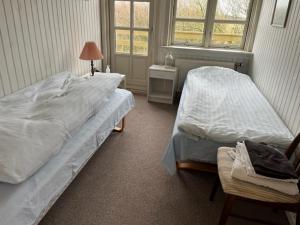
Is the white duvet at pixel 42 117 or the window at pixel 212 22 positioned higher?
the window at pixel 212 22

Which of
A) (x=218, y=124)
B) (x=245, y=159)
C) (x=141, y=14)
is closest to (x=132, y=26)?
(x=141, y=14)

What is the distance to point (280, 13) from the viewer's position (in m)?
2.47

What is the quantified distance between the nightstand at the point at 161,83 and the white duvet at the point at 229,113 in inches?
18.4

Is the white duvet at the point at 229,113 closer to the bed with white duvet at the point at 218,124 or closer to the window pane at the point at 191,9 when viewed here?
the bed with white duvet at the point at 218,124

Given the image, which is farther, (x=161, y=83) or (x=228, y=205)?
(x=161, y=83)

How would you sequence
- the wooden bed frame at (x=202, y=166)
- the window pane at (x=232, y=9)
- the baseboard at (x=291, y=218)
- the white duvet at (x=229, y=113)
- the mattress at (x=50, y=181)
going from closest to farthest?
the mattress at (x=50, y=181)
the baseboard at (x=291, y=218)
the white duvet at (x=229, y=113)
the wooden bed frame at (x=202, y=166)
the window pane at (x=232, y=9)

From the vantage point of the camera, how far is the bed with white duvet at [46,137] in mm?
1161

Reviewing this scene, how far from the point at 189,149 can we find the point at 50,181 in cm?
102

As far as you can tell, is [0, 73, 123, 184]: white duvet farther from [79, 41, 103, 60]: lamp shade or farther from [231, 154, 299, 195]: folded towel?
[231, 154, 299, 195]: folded towel

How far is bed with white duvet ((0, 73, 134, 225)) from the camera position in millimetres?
1161

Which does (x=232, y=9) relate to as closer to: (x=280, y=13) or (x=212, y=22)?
(x=212, y=22)

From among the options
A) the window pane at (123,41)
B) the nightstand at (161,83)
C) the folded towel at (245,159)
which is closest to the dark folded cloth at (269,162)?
the folded towel at (245,159)

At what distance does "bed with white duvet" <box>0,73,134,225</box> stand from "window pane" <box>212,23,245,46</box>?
2063mm

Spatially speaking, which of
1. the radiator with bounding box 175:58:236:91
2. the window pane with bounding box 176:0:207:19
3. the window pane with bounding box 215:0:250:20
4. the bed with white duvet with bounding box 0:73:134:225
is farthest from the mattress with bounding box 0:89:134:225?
the window pane with bounding box 215:0:250:20
